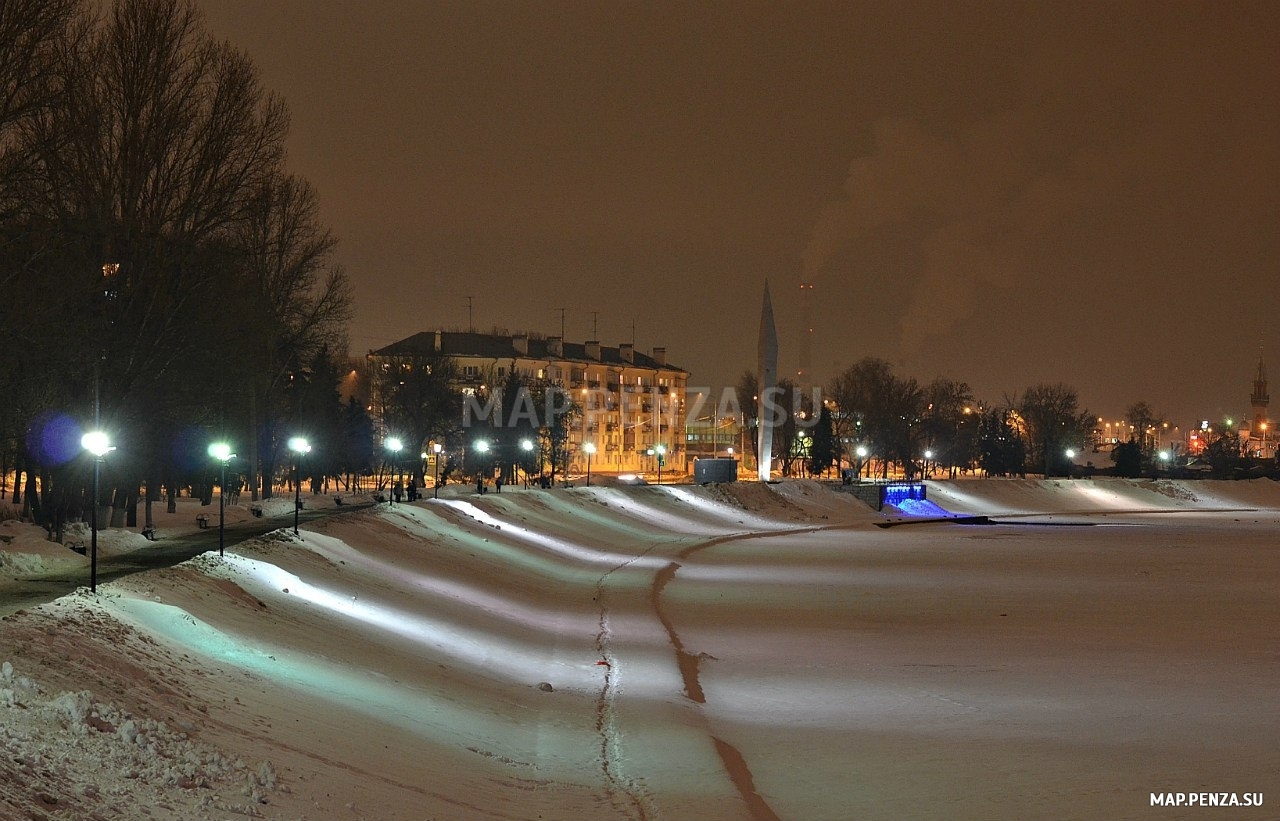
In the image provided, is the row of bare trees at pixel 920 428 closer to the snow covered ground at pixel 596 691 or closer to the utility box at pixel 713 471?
the utility box at pixel 713 471

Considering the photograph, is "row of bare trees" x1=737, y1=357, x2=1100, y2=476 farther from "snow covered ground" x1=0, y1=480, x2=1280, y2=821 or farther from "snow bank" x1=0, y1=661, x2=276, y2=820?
"snow bank" x1=0, y1=661, x2=276, y2=820

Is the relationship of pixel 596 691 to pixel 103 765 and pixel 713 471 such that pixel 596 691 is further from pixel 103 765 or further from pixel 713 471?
pixel 713 471

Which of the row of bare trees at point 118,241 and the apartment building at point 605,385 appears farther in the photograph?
the apartment building at point 605,385

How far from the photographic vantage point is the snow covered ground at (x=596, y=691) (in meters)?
13.3

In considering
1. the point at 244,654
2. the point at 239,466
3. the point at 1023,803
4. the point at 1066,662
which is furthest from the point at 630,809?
the point at 239,466

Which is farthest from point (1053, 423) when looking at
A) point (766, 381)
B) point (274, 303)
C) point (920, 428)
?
point (274, 303)

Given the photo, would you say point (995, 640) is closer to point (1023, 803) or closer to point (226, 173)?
point (1023, 803)

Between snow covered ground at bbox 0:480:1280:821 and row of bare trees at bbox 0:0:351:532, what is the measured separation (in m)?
4.45

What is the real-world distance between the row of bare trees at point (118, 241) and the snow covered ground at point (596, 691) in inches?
175

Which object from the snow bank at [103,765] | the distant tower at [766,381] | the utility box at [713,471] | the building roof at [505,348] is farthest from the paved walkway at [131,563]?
the building roof at [505,348]

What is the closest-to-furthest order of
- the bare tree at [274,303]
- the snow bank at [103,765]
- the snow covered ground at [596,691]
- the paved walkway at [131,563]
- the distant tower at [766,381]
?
the snow bank at [103,765], the snow covered ground at [596,691], the paved walkway at [131,563], the bare tree at [274,303], the distant tower at [766,381]

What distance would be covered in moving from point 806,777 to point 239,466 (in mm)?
50113

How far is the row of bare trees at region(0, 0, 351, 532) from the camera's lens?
90.6ft

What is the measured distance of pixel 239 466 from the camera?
6238cm
